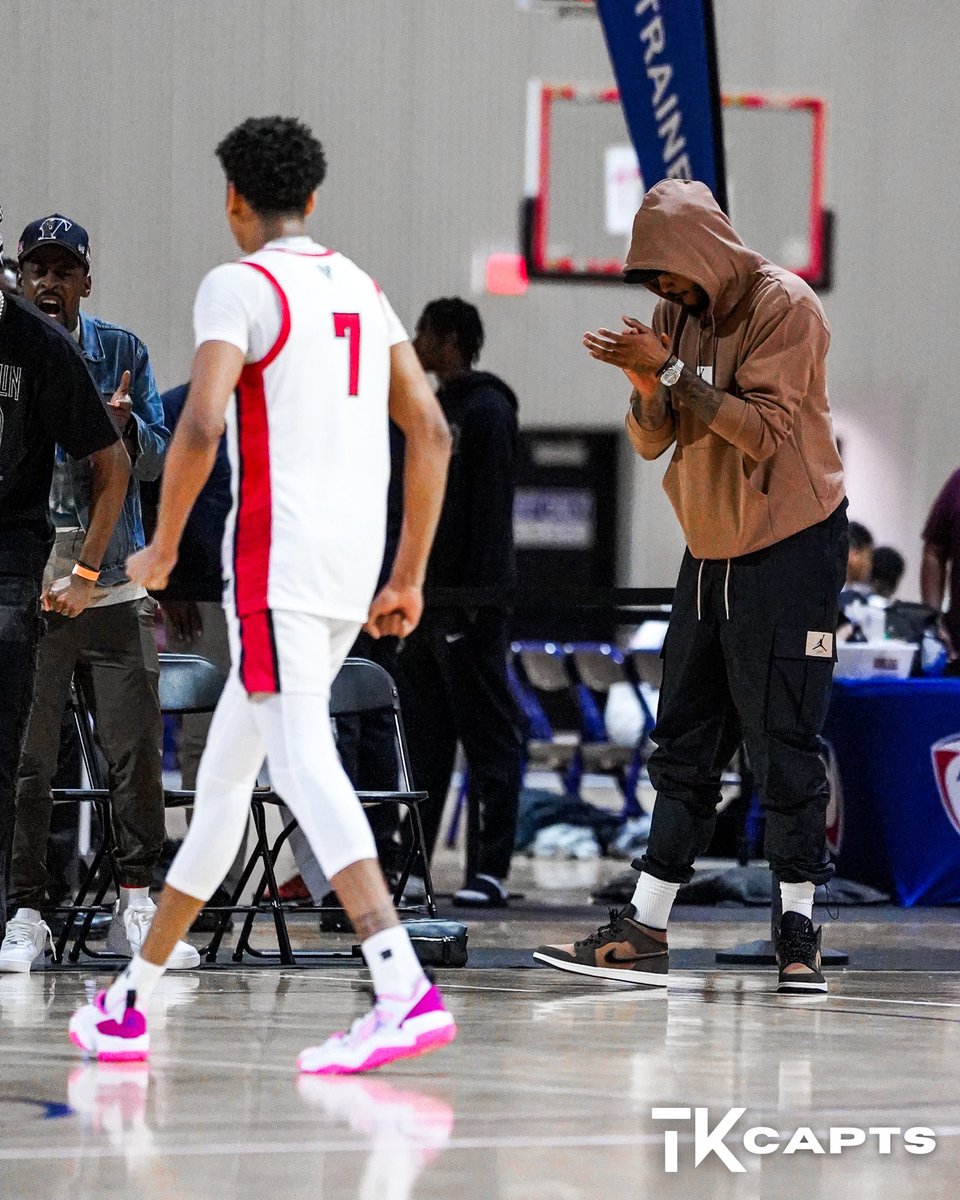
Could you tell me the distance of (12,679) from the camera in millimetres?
4105

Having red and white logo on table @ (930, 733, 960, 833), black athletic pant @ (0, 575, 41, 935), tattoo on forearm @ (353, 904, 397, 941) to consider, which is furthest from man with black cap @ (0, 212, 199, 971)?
red and white logo on table @ (930, 733, 960, 833)

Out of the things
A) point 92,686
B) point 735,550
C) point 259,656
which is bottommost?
point 92,686

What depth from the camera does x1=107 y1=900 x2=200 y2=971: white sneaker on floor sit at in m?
4.69

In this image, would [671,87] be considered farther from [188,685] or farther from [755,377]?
[188,685]

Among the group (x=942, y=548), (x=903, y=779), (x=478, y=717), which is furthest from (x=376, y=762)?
(x=942, y=548)

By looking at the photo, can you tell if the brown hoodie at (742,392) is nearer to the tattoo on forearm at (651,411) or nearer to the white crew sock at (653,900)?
the tattoo on forearm at (651,411)

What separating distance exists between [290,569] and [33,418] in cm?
130

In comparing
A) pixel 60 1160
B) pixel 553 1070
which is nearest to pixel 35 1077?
pixel 60 1160

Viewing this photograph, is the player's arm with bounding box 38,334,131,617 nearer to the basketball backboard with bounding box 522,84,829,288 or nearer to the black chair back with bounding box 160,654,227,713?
the black chair back with bounding box 160,654,227,713

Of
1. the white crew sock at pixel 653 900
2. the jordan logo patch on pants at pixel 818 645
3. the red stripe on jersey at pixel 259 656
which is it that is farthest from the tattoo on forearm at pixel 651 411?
the red stripe on jersey at pixel 259 656

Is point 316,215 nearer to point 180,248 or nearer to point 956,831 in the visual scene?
point 180,248

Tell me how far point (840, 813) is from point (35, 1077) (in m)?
4.13

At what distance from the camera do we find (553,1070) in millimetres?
3246

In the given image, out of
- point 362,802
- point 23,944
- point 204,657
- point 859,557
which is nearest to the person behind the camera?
point 23,944
